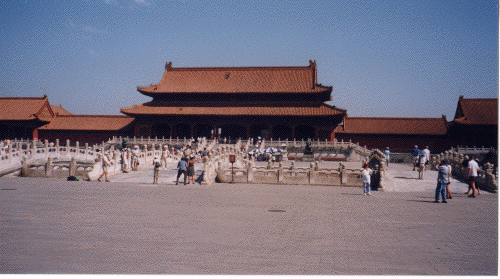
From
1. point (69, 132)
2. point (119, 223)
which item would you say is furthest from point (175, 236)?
point (69, 132)

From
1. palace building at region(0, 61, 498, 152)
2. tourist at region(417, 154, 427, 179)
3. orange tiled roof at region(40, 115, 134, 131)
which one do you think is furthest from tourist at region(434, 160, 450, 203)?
orange tiled roof at region(40, 115, 134, 131)

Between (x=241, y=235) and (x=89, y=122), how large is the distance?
4118 cm

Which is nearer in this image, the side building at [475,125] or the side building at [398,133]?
the side building at [475,125]

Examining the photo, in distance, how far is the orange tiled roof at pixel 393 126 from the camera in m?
41.0

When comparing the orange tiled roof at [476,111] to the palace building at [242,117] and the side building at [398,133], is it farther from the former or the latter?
the side building at [398,133]

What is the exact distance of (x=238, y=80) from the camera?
47.4 meters

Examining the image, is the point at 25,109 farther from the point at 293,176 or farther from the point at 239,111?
the point at 293,176

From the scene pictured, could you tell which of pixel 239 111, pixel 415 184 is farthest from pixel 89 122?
pixel 415 184

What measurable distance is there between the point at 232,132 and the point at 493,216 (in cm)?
3684

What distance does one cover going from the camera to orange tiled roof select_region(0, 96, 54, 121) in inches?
1746

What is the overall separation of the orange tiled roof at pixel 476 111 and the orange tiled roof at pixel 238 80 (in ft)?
44.4

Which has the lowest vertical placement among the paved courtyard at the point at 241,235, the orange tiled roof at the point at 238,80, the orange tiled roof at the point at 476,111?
the paved courtyard at the point at 241,235

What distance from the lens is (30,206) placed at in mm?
10070

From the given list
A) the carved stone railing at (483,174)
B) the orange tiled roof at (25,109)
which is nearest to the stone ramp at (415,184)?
the carved stone railing at (483,174)
